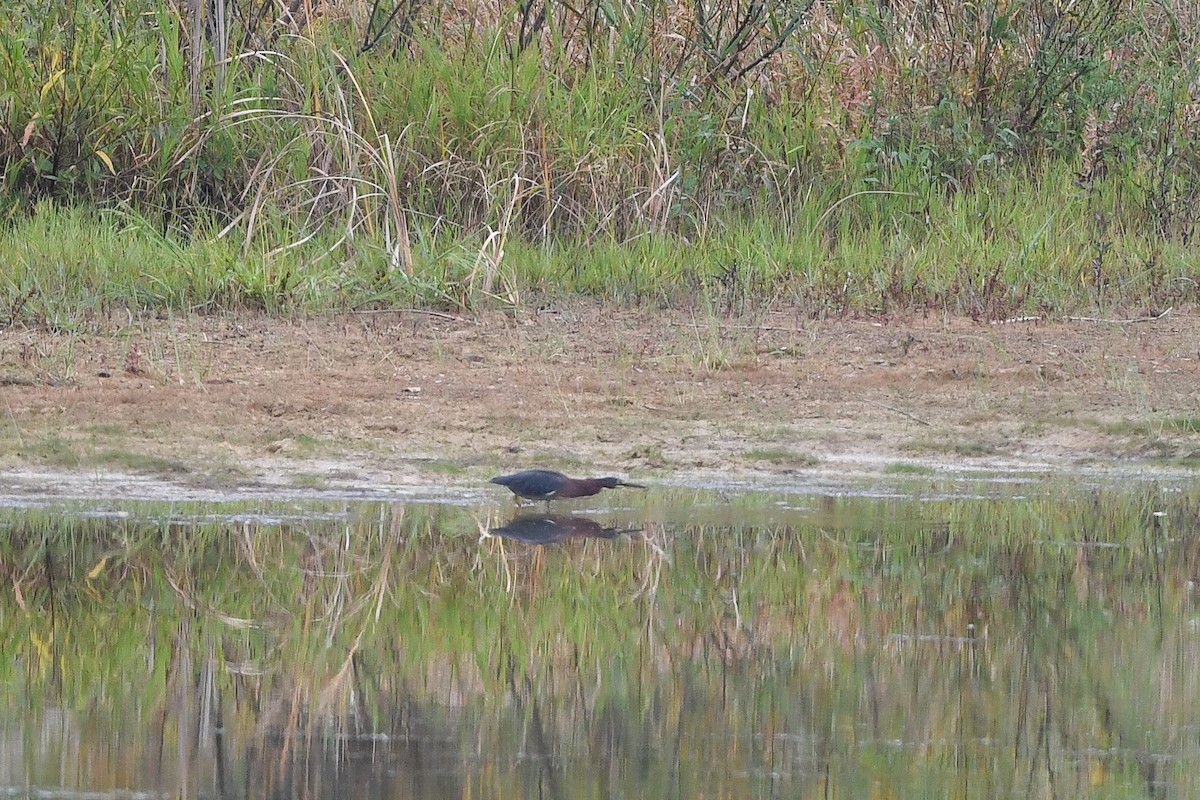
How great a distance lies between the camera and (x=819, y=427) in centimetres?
580

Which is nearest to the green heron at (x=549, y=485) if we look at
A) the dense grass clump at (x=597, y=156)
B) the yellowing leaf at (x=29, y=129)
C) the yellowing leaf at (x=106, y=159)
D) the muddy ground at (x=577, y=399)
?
the muddy ground at (x=577, y=399)

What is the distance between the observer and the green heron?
15.6 feet

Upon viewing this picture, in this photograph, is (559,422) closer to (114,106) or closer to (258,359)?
(258,359)

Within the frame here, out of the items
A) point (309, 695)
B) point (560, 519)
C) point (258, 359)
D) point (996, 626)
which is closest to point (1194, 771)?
point (996, 626)

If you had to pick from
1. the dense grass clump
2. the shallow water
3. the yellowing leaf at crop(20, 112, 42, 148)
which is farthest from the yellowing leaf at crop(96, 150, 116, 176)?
the shallow water

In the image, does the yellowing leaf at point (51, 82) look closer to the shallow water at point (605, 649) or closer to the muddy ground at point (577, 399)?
the muddy ground at point (577, 399)

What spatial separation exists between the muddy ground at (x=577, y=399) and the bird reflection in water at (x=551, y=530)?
0.43 meters

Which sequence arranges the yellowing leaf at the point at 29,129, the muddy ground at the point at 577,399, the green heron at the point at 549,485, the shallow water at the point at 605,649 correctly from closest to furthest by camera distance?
the shallow water at the point at 605,649 → the green heron at the point at 549,485 → the muddy ground at the point at 577,399 → the yellowing leaf at the point at 29,129

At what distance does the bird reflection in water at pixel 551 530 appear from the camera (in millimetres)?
4516

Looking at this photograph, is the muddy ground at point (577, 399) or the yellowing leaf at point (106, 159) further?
the yellowing leaf at point (106, 159)

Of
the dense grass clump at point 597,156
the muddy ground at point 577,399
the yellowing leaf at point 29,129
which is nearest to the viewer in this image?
the muddy ground at point 577,399

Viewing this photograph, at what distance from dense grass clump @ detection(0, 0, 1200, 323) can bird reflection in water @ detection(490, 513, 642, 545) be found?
246 centimetres

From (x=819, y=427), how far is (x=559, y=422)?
0.80m

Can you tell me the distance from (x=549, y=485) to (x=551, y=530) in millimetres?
178
